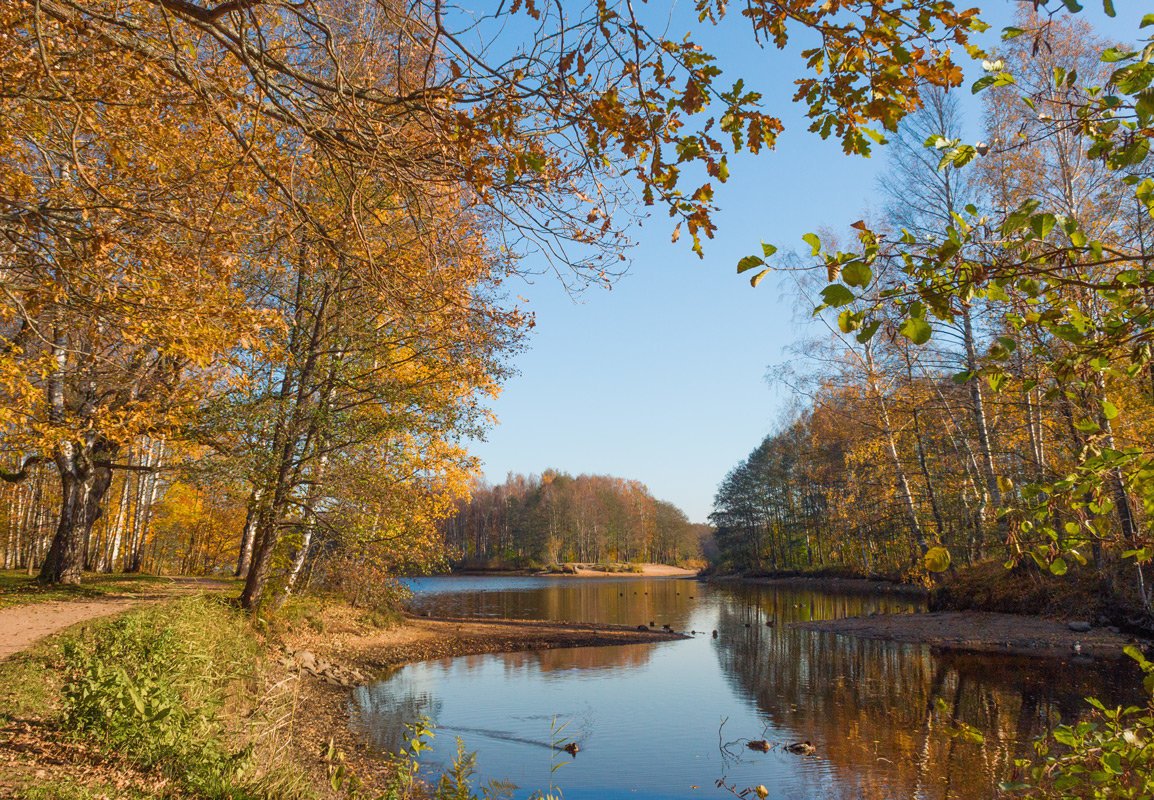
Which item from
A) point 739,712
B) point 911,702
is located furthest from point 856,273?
point 911,702

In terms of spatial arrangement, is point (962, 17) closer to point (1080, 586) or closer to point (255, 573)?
point (255, 573)

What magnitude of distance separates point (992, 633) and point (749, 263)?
16.5 m

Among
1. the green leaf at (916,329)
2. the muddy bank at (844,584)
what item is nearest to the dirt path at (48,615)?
the green leaf at (916,329)

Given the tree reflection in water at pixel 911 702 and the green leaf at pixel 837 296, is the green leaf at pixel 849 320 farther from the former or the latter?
the tree reflection in water at pixel 911 702

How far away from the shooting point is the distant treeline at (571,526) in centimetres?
7381

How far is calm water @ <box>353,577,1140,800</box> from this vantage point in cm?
753

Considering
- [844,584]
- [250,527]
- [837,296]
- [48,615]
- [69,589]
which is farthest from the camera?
[844,584]

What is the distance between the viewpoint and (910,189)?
17.1 m

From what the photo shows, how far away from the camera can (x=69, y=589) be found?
12.6 metres

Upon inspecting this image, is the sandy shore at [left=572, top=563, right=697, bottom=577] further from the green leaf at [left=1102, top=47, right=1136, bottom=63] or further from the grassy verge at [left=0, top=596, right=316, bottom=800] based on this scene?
the green leaf at [left=1102, top=47, right=1136, bottom=63]

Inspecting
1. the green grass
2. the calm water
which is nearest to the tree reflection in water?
the calm water

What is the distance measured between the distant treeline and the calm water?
57577 mm

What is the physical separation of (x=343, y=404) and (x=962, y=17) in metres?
11.1

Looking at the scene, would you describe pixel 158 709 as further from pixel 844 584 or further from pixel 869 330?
pixel 844 584
